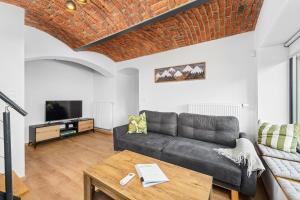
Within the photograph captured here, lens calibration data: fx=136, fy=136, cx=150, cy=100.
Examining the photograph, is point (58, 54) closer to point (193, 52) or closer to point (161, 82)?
point (161, 82)

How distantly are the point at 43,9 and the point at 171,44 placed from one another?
240 centimetres

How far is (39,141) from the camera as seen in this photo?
3400mm

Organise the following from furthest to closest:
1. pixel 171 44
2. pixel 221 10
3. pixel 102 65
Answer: pixel 102 65 < pixel 171 44 < pixel 221 10

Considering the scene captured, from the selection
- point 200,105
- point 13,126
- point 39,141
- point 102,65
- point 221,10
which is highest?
point 221,10

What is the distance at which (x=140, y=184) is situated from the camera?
4.07 ft

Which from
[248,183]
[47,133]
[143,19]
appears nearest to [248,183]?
[248,183]

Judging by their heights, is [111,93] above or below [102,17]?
below

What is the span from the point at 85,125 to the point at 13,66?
9.16ft

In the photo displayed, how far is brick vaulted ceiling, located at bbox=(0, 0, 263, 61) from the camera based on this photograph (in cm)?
193

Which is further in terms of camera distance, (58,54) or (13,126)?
(58,54)

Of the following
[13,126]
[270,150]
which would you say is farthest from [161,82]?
[13,126]

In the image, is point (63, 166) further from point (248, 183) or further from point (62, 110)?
point (248, 183)

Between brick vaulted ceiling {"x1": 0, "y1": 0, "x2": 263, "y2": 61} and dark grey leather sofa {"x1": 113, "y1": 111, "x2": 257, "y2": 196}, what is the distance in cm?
161

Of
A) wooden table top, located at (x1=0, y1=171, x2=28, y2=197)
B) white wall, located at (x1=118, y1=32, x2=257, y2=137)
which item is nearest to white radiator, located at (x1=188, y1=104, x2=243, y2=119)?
white wall, located at (x1=118, y1=32, x2=257, y2=137)
